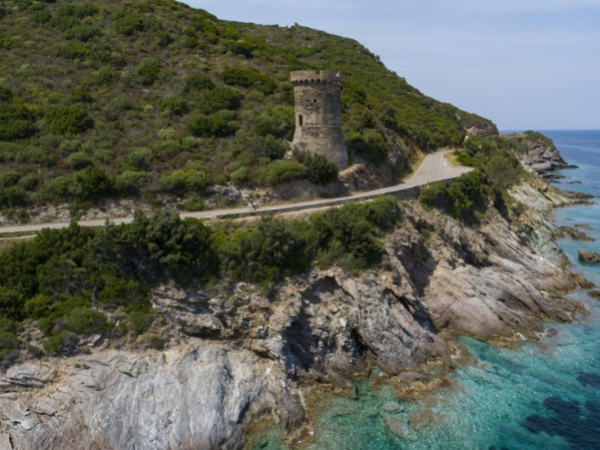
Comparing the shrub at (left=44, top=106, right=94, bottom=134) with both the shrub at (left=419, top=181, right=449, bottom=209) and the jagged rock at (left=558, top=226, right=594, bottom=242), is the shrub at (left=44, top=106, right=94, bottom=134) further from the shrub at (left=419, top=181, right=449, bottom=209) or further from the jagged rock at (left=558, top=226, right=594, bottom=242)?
the jagged rock at (left=558, top=226, right=594, bottom=242)

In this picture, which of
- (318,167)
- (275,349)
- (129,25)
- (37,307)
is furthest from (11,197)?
(129,25)

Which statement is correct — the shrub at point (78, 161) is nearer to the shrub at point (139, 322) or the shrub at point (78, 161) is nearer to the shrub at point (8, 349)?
the shrub at point (139, 322)

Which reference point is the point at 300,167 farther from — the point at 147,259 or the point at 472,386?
the point at 472,386

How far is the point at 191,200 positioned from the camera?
98.9 feet

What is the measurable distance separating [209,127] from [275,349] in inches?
818

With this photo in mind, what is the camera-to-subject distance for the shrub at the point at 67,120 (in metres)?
34.1

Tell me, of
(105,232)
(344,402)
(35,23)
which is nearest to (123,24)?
(35,23)

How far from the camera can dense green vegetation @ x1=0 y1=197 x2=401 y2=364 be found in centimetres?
2066

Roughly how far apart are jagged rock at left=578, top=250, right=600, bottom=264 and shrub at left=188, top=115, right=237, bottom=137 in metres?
32.6

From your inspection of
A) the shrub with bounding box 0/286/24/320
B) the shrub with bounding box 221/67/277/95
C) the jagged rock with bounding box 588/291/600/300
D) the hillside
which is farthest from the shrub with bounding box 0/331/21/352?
the jagged rock with bounding box 588/291/600/300

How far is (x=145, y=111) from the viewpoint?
3897 cm

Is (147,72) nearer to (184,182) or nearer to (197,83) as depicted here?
(197,83)

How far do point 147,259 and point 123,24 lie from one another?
129 ft

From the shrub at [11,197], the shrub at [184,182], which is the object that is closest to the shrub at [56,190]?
the shrub at [11,197]
